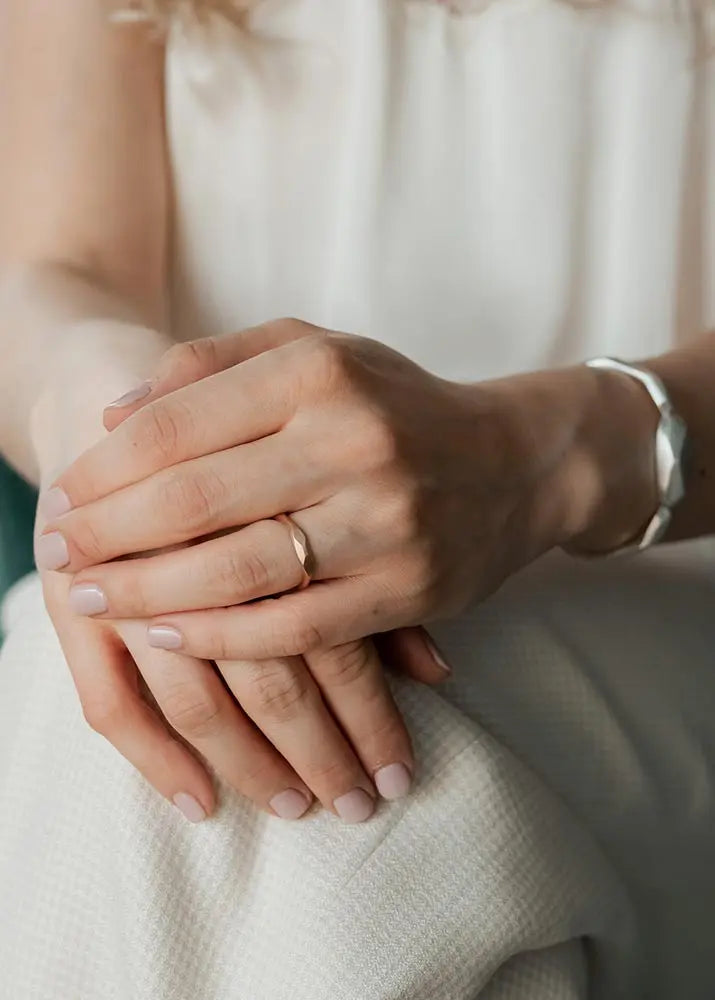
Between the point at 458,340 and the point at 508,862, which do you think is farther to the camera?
the point at 458,340

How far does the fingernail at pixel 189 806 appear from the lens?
0.48 metres

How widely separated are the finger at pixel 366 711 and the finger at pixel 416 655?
3 centimetres

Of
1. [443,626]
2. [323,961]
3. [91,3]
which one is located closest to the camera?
[323,961]

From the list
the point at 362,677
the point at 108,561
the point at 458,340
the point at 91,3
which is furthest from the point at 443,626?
the point at 91,3

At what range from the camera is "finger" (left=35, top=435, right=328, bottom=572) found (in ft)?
1.49

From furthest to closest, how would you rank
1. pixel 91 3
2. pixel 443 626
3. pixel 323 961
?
pixel 91 3, pixel 443 626, pixel 323 961

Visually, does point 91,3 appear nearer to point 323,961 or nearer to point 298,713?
point 298,713

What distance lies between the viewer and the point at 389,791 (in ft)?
1.63

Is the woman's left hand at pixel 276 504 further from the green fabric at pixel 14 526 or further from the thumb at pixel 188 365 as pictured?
the green fabric at pixel 14 526

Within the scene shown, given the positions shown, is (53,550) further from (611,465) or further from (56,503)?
(611,465)

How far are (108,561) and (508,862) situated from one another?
0.81 feet

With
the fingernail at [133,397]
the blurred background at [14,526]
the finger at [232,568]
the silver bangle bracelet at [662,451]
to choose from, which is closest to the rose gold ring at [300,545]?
the finger at [232,568]

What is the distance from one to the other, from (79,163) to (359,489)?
492 mm

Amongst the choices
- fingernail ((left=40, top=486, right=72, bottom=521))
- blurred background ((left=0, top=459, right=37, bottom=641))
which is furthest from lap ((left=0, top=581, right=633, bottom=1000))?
blurred background ((left=0, top=459, right=37, bottom=641))
